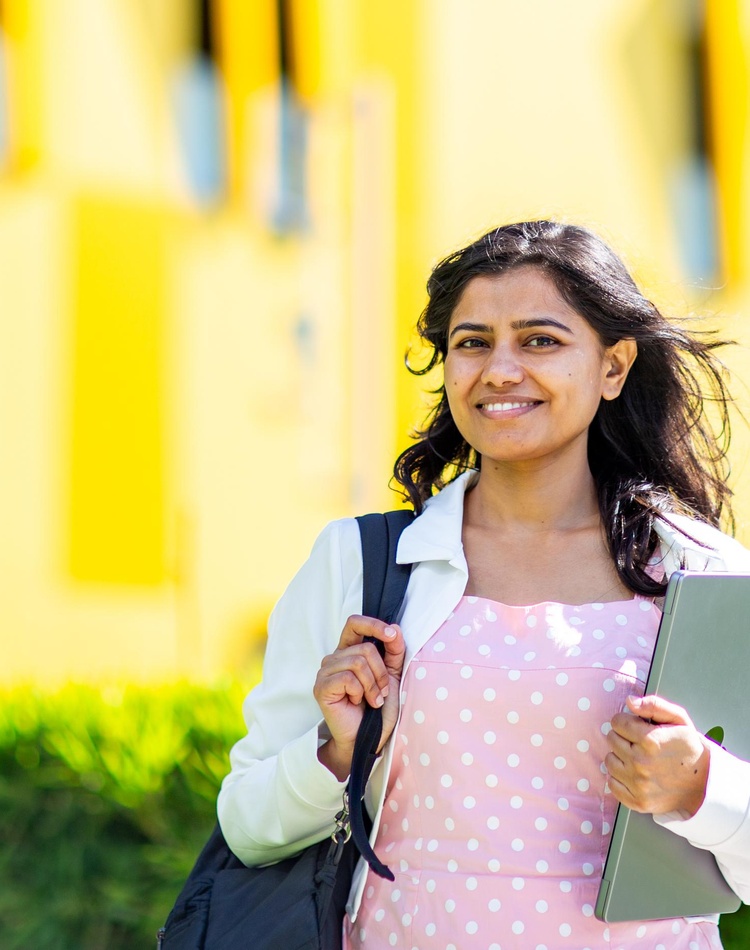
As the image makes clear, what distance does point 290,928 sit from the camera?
212cm

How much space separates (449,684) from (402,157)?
21.3ft

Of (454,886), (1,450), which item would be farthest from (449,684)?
(1,450)

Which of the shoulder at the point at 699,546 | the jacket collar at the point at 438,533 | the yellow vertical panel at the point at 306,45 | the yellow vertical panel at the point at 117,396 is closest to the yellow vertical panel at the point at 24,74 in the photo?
the yellow vertical panel at the point at 117,396

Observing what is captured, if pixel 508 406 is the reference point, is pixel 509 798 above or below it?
below

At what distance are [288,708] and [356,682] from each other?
0.22 metres

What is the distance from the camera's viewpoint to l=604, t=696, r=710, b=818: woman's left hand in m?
1.96

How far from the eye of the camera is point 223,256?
768cm

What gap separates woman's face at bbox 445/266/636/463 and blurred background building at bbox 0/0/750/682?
462cm

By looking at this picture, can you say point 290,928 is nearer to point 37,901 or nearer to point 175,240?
point 37,901

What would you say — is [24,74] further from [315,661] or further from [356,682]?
[356,682]

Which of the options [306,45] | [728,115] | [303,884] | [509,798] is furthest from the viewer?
[728,115]

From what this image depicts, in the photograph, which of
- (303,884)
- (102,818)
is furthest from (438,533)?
(102,818)

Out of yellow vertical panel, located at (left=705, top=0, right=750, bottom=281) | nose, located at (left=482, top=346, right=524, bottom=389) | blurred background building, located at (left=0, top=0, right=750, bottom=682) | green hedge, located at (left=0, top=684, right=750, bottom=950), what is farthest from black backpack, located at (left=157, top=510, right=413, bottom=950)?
yellow vertical panel, located at (left=705, top=0, right=750, bottom=281)

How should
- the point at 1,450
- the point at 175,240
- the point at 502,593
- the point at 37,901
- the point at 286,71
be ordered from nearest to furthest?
1. the point at 502,593
2. the point at 37,901
3. the point at 1,450
4. the point at 175,240
5. the point at 286,71
